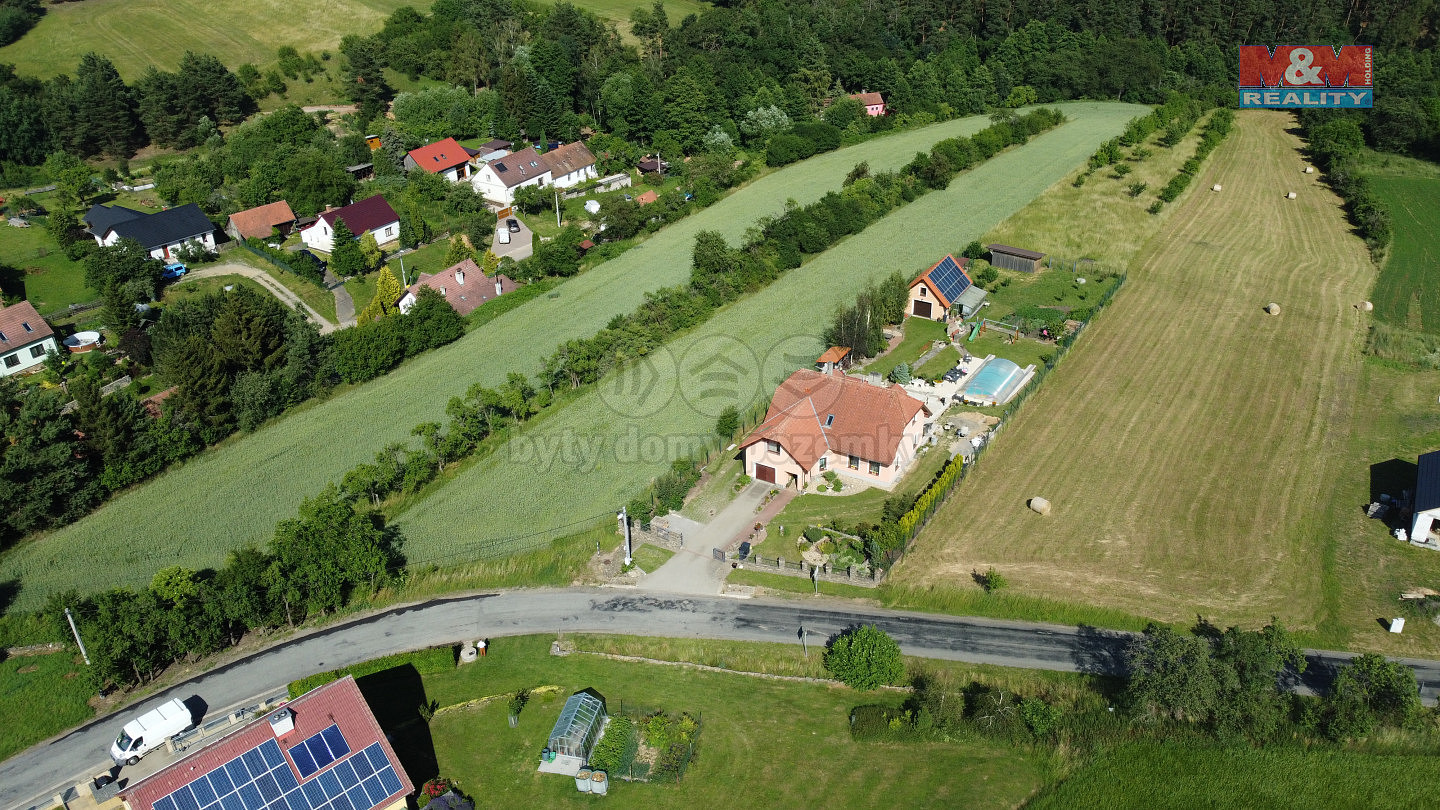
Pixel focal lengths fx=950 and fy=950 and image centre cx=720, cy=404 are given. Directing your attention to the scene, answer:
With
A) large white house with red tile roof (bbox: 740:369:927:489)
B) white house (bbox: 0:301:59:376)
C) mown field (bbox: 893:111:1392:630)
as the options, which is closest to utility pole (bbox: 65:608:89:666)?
large white house with red tile roof (bbox: 740:369:927:489)

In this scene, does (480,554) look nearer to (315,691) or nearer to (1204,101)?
(315,691)

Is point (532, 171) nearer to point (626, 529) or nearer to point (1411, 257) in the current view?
point (626, 529)

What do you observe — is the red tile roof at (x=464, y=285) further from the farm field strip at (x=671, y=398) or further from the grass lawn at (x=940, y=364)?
the grass lawn at (x=940, y=364)

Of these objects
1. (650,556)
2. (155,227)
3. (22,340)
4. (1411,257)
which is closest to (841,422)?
(650,556)

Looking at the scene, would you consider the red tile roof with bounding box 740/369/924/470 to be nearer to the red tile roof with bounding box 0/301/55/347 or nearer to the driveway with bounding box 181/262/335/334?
the driveway with bounding box 181/262/335/334

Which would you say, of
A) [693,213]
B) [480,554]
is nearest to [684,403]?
[480,554]

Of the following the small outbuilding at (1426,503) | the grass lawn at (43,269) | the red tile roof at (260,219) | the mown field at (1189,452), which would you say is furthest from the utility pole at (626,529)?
the red tile roof at (260,219)
